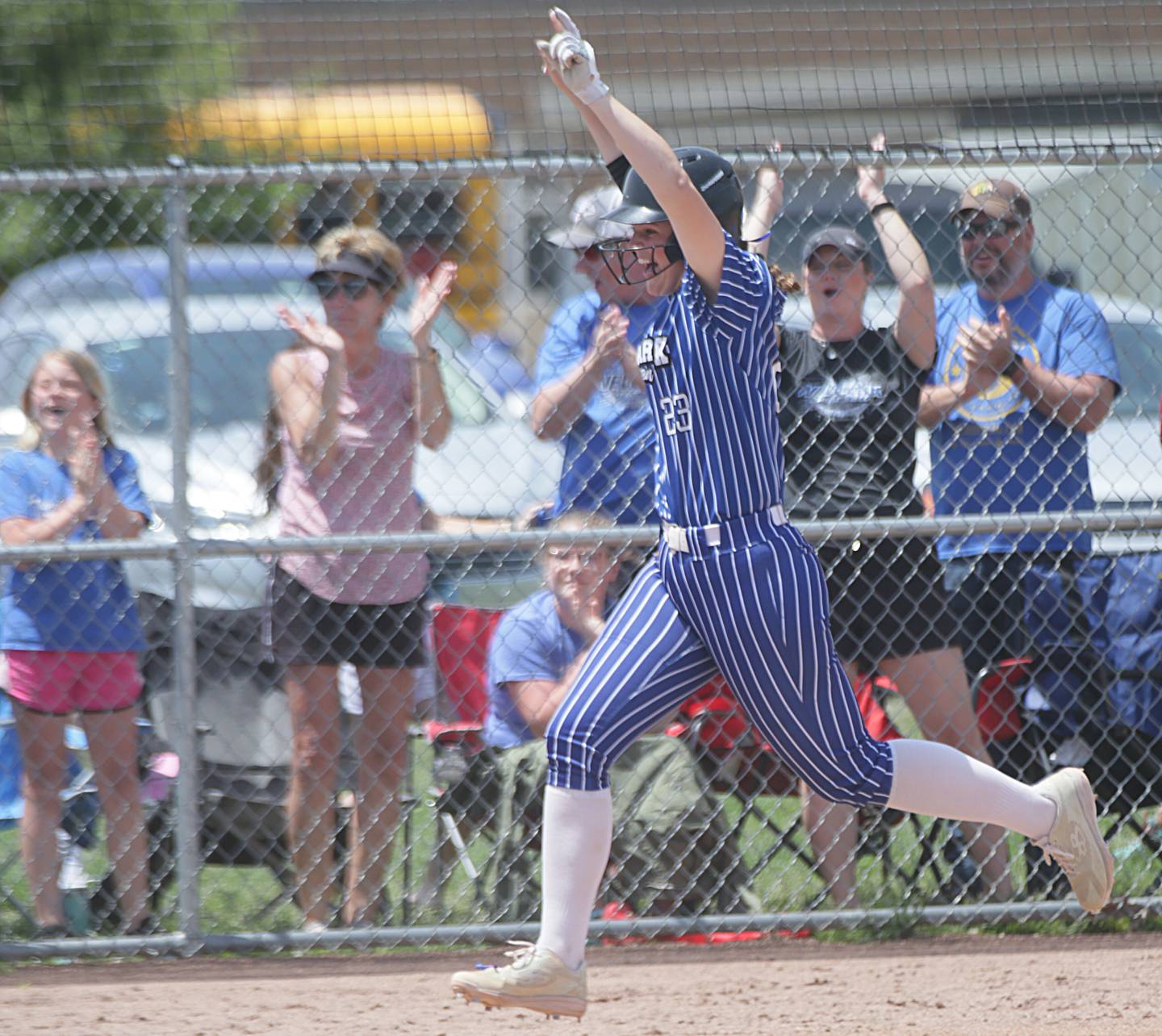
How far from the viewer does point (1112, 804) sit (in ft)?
16.4

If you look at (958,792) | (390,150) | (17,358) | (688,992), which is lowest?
(688,992)

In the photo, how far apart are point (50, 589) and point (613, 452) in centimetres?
166

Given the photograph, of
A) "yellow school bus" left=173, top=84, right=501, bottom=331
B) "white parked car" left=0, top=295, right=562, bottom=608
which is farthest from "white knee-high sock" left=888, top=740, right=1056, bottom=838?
"white parked car" left=0, top=295, right=562, bottom=608

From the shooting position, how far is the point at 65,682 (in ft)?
16.0

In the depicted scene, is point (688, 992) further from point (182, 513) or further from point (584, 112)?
point (584, 112)

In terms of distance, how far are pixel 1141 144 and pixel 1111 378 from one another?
2.19ft

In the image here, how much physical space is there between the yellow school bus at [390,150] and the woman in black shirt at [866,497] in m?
1.26

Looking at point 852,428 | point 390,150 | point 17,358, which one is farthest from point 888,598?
point 390,150

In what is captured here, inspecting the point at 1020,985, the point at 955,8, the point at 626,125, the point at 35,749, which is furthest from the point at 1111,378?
the point at 35,749

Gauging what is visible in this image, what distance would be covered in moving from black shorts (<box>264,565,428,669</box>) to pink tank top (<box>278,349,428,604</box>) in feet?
0.10

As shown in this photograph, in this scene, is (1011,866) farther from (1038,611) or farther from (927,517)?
(927,517)

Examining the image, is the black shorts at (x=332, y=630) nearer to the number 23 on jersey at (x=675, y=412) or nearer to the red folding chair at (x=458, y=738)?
the red folding chair at (x=458, y=738)

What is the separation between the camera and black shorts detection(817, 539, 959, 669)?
4.89 metres

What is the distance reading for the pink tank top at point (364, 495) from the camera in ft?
15.9
